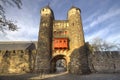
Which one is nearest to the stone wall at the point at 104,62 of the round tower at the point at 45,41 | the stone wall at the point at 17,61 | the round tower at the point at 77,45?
the round tower at the point at 77,45

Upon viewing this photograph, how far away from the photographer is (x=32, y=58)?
62.3 feet

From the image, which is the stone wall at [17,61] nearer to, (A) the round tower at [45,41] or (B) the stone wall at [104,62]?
(A) the round tower at [45,41]

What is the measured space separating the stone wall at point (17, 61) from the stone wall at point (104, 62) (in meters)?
7.96

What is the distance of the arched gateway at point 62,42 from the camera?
17859mm

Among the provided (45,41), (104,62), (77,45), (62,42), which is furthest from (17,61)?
(104,62)

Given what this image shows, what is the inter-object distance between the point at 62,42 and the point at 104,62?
245 inches

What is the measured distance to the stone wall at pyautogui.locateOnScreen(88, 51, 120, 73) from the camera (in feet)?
60.5

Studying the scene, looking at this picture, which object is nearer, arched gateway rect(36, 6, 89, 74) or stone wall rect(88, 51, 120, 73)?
arched gateway rect(36, 6, 89, 74)

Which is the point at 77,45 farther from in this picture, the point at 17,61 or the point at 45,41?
the point at 17,61

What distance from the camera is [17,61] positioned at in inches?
752

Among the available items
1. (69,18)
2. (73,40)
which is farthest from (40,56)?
(69,18)

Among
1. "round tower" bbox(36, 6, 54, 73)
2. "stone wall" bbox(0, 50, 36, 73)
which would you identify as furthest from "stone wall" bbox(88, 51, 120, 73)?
→ "stone wall" bbox(0, 50, 36, 73)

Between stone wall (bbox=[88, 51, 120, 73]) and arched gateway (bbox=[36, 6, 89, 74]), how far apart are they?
3.84 feet

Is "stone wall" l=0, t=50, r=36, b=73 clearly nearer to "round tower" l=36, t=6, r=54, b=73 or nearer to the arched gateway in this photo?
"round tower" l=36, t=6, r=54, b=73
